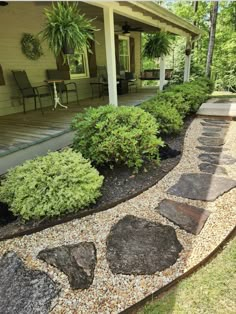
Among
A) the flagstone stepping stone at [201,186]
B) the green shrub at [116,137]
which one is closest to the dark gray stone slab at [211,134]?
the flagstone stepping stone at [201,186]

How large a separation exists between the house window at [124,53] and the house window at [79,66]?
2.50 meters

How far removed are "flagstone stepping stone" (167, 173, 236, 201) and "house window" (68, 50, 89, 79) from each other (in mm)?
5026

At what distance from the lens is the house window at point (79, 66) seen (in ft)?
23.1

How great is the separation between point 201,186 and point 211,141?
6.04ft

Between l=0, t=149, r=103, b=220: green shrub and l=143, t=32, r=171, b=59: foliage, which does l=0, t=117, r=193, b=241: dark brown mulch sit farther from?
l=143, t=32, r=171, b=59: foliage

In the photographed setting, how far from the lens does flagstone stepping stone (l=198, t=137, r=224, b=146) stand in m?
4.38

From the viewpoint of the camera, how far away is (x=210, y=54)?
38.4ft

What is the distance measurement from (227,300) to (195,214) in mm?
871

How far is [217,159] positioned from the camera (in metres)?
3.70

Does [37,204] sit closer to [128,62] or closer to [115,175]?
[115,175]

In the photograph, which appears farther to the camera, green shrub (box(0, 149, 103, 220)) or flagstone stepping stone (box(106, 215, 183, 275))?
green shrub (box(0, 149, 103, 220))

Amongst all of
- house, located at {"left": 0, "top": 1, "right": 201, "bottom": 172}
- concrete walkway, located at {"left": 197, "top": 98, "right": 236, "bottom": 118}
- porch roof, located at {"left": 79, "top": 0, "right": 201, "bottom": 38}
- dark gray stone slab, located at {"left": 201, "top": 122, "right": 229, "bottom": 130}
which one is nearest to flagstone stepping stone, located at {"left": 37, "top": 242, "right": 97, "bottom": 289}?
house, located at {"left": 0, "top": 1, "right": 201, "bottom": 172}

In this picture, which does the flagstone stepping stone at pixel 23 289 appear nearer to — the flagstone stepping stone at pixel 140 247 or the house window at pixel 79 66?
the flagstone stepping stone at pixel 140 247

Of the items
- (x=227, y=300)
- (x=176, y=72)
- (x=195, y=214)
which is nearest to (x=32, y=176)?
(x=195, y=214)
